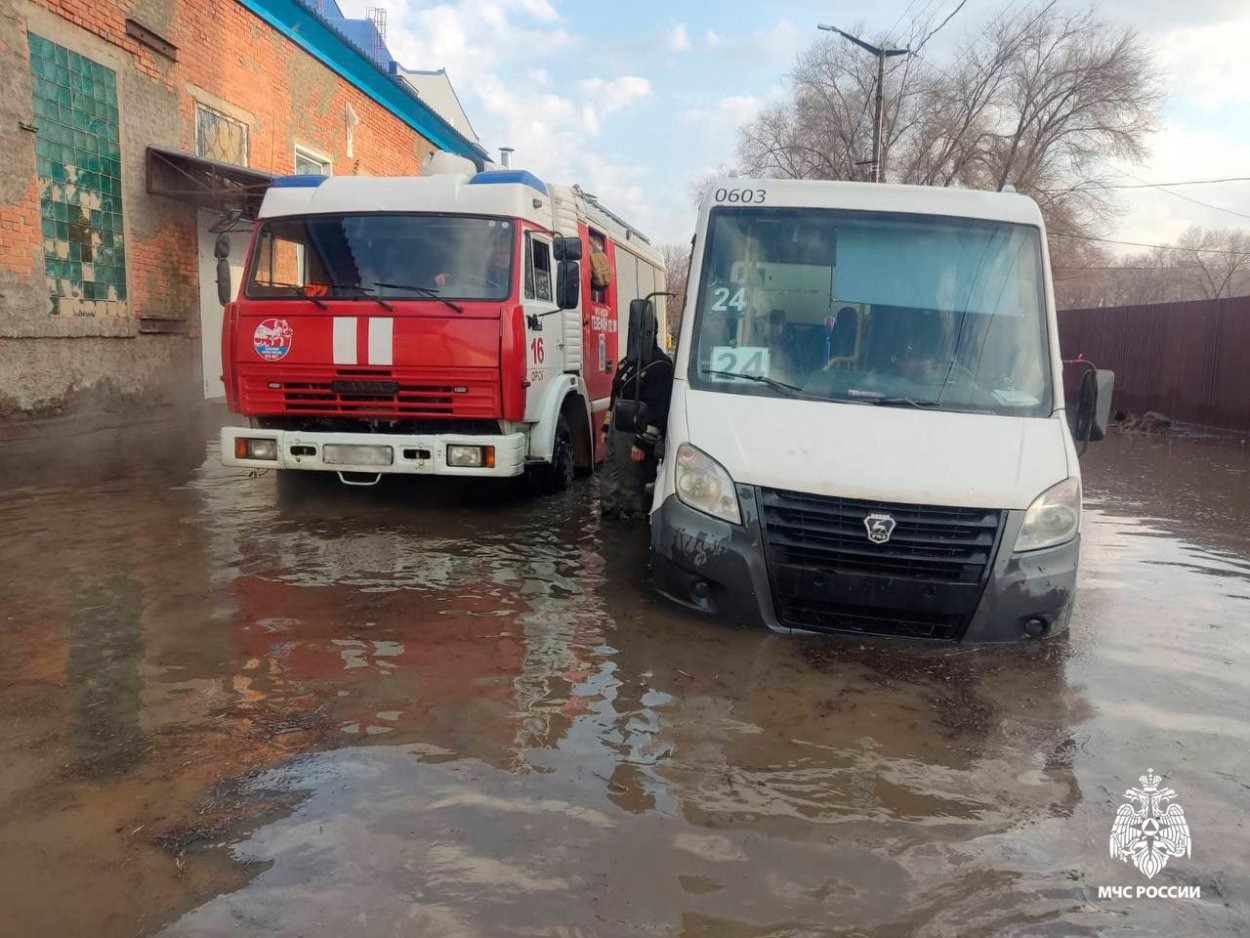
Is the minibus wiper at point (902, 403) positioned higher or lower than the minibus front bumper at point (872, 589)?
higher

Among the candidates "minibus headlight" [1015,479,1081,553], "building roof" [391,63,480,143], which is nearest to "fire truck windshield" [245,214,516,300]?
"minibus headlight" [1015,479,1081,553]

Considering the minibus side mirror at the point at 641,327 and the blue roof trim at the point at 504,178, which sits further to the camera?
the blue roof trim at the point at 504,178

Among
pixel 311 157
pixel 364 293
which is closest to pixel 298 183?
pixel 364 293

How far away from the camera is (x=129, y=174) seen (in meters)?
12.2

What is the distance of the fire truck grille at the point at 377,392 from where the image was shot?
21.9 ft

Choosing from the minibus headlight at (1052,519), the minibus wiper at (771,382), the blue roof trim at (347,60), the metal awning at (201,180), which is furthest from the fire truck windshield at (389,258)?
the blue roof trim at (347,60)

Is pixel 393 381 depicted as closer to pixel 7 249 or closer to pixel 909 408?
pixel 909 408

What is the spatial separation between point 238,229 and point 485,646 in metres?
12.6

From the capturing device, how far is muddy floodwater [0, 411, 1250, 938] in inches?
98.7

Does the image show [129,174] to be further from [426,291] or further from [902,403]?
[902,403]

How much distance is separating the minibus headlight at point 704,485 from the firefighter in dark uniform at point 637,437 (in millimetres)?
821

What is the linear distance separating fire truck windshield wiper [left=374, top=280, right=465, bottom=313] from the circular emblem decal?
739 millimetres

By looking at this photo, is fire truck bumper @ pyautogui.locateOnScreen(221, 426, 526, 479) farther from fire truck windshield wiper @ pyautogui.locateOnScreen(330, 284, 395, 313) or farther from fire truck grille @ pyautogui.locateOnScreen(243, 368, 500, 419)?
fire truck windshield wiper @ pyautogui.locateOnScreen(330, 284, 395, 313)

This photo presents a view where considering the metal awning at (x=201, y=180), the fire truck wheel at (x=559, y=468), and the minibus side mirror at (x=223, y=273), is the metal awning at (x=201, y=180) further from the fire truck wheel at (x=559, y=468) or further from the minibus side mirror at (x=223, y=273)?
the fire truck wheel at (x=559, y=468)
